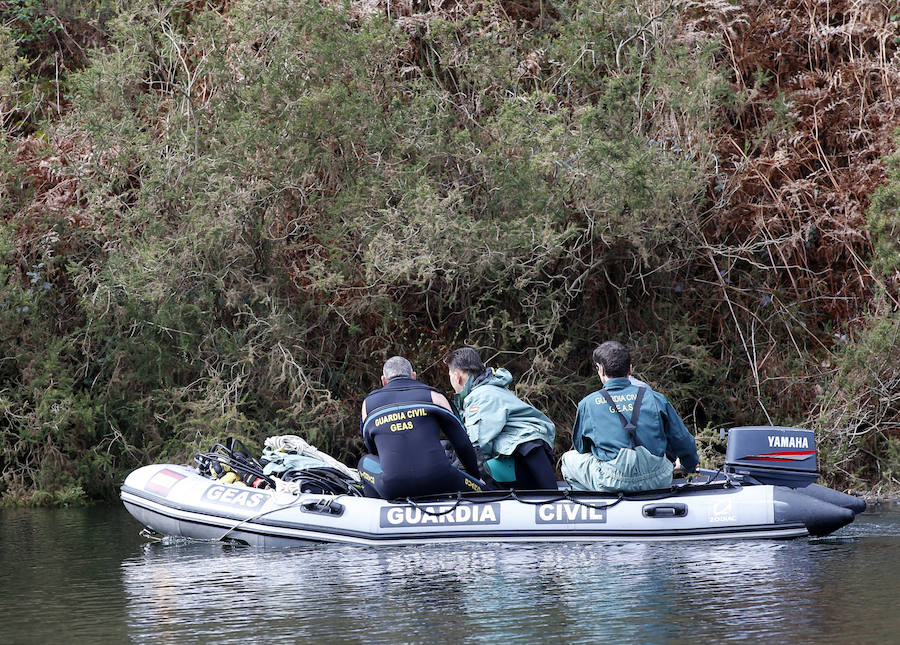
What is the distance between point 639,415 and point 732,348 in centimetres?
532

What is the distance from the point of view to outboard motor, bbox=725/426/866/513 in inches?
301

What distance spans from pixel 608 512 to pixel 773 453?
1179mm

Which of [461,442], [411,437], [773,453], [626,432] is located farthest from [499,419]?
[773,453]

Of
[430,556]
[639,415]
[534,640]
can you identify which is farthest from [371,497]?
[534,640]

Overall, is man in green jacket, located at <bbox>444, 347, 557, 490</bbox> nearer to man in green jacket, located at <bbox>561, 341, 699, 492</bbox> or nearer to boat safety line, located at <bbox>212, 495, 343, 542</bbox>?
man in green jacket, located at <bbox>561, 341, 699, 492</bbox>

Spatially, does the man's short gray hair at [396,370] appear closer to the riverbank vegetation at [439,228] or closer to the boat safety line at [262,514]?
the boat safety line at [262,514]

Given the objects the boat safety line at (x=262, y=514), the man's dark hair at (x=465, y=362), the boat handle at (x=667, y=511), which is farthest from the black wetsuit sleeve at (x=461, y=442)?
the boat handle at (x=667, y=511)

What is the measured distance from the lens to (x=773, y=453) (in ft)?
25.1

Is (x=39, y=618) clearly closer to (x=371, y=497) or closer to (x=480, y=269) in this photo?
(x=371, y=497)

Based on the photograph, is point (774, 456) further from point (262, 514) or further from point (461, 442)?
point (262, 514)

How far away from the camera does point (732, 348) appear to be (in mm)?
12180

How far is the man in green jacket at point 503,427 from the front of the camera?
7.64m

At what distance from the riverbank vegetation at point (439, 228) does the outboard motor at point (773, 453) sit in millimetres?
3237

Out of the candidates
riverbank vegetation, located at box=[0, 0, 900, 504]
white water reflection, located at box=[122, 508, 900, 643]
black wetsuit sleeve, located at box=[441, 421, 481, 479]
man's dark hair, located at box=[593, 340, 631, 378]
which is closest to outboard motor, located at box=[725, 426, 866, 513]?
white water reflection, located at box=[122, 508, 900, 643]
